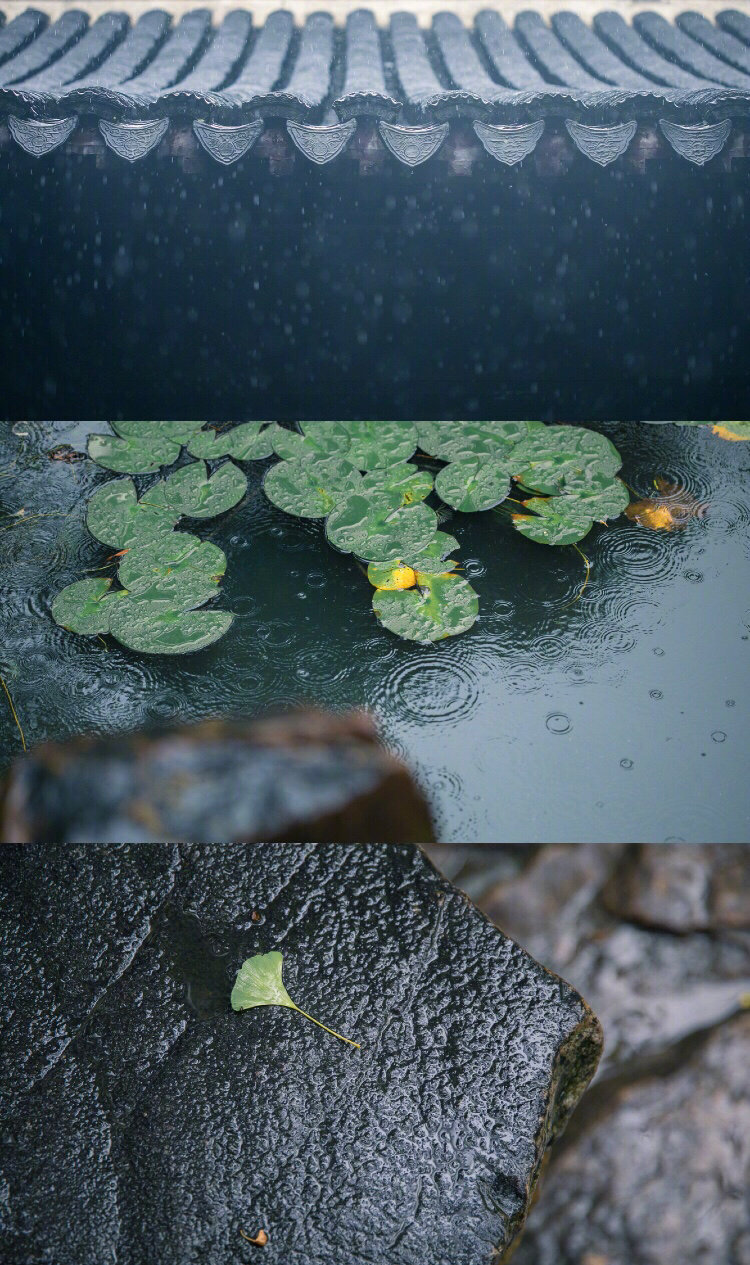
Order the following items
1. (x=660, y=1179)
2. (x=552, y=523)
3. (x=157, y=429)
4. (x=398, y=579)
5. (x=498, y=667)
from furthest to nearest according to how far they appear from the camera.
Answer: (x=157, y=429) → (x=552, y=523) → (x=398, y=579) → (x=498, y=667) → (x=660, y=1179)

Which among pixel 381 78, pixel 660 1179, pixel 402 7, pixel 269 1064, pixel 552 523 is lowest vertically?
pixel 660 1179

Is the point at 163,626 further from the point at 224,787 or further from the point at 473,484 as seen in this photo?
the point at 473,484

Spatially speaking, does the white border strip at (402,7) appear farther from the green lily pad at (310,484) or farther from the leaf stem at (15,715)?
the leaf stem at (15,715)

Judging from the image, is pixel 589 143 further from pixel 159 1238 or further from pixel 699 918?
pixel 159 1238

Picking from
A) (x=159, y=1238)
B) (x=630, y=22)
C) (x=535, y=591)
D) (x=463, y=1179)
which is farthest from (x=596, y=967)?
(x=630, y=22)

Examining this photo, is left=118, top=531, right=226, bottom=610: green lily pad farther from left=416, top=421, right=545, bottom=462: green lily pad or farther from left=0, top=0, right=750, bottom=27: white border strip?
left=0, top=0, right=750, bottom=27: white border strip

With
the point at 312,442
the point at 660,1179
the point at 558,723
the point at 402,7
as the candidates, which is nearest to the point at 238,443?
the point at 312,442
